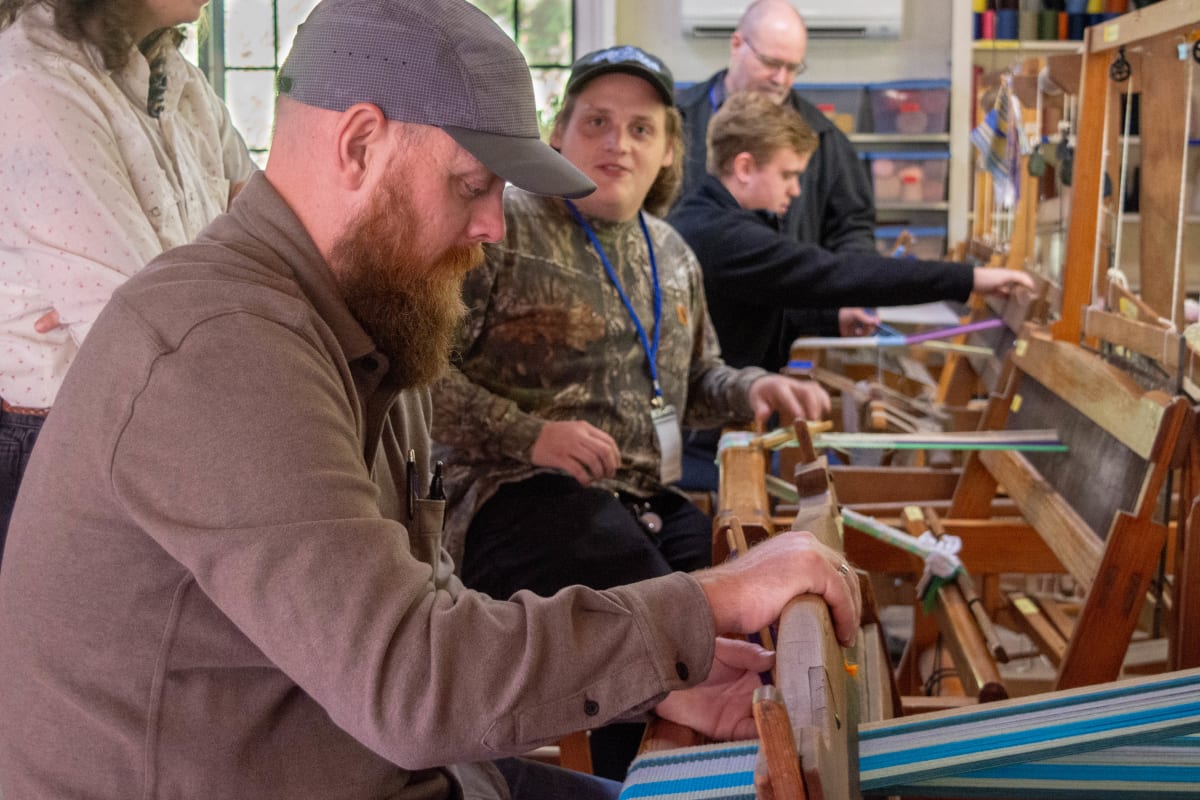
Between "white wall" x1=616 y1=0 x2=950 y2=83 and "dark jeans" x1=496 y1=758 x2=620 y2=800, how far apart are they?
7.02m

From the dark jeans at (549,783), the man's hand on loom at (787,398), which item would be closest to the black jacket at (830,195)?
the man's hand on loom at (787,398)

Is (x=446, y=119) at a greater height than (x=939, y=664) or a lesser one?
greater

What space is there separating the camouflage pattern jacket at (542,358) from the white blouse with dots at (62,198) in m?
0.53

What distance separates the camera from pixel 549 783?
162 cm

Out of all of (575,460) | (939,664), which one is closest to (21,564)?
(575,460)

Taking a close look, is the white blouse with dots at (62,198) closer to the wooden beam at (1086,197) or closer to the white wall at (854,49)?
the wooden beam at (1086,197)

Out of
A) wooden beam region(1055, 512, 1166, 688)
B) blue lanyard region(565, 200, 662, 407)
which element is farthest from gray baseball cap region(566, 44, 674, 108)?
wooden beam region(1055, 512, 1166, 688)

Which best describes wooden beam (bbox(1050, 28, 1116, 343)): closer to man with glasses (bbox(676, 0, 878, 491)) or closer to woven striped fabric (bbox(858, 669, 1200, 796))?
man with glasses (bbox(676, 0, 878, 491))

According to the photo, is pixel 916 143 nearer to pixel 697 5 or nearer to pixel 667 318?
pixel 697 5

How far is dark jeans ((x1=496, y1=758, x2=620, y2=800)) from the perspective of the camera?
62.9 inches

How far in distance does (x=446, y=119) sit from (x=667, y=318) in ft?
4.63

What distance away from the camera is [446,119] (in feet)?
4.02

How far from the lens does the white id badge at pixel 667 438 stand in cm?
249

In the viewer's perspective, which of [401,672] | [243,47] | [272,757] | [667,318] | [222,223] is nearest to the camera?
[401,672]
